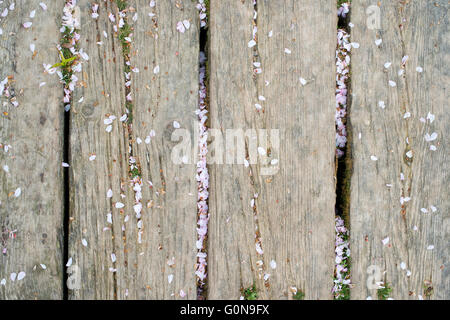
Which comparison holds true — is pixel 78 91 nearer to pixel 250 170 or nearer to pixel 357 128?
pixel 250 170

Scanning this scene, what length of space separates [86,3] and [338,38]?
102 centimetres

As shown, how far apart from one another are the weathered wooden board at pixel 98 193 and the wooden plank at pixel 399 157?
0.92 metres

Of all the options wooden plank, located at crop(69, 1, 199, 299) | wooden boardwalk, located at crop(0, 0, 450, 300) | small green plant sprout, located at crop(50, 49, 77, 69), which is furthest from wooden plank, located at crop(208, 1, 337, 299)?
small green plant sprout, located at crop(50, 49, 77, 69)

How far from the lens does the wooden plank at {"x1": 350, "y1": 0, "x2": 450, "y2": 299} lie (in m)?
1.51

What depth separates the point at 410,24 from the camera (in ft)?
5.05

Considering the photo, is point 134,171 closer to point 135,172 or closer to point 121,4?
point 135,172

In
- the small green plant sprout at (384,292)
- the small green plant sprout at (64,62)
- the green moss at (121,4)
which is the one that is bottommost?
the small green plant sprout at (384,292)

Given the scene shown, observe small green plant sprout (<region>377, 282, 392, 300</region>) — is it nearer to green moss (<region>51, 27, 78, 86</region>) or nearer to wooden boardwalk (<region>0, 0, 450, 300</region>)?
wooden boardwalk (<region>0, 0, 450, 300</region>)

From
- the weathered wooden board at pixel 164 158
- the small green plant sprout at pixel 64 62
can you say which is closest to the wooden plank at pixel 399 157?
the weathered wooden board at pixel 164 158

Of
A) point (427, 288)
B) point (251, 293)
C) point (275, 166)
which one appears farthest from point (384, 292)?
point (275, 166)

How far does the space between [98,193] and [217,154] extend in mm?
490

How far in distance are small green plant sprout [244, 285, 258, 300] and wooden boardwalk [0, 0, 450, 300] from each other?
0.6 inches

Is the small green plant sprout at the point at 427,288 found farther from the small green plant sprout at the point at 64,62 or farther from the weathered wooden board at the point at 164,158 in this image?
the small green plant sprout at the point at 64,62

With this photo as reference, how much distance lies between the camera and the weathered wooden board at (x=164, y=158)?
1.48 metres
